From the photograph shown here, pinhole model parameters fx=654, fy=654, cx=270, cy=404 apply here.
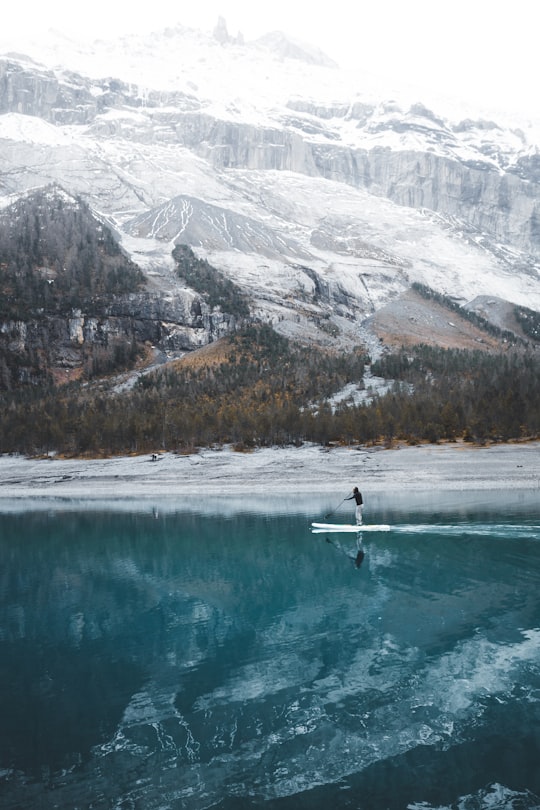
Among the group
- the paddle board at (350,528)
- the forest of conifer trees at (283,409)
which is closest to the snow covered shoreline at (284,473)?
the forest of conifer trees at (283,409)

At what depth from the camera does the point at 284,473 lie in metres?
80.0

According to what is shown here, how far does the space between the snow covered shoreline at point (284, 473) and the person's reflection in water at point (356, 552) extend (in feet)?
87.9

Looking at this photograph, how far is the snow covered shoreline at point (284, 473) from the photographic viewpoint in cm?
6994

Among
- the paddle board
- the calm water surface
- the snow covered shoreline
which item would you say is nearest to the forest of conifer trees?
the snow covered shoreline

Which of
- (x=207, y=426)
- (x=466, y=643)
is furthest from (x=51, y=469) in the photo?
(x=466, y=643)

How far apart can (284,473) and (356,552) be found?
43391mm

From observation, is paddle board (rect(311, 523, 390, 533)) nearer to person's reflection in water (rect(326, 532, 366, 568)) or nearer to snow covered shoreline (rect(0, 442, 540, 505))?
person's reflection in water (rect(326, 532, 366, 568))

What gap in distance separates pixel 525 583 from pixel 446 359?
133 meters

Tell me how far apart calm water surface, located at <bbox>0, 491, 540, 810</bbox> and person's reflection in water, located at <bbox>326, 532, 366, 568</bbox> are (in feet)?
1.03

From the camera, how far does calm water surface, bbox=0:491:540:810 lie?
13.5 meters

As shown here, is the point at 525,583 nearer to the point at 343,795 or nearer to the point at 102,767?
the point at 343,795

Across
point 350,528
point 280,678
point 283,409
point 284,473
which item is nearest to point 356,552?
point 350,528

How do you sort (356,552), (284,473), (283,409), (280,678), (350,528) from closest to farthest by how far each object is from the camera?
(280,678) < (356,552) < (350,528) < (284,473) < (283,409)

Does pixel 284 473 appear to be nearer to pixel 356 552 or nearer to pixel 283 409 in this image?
pixel 283 409
